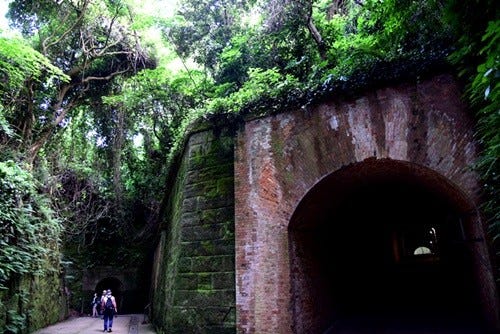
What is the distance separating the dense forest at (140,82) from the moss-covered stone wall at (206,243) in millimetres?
800

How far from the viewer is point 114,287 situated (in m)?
18.2

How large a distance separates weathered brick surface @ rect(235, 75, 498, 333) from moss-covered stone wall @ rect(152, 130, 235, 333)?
277 mm

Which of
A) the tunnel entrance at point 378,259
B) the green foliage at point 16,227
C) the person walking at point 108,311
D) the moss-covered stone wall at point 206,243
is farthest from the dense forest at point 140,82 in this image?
the person walking at point 108,311

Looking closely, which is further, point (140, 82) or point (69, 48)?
point (140, 82)

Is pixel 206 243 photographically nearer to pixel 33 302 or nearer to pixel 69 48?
pixel 33 302

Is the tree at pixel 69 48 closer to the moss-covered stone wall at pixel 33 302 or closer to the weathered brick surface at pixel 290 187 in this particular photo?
the moss-covered stone wall at pixel 33 302

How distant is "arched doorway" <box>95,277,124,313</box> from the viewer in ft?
55.7

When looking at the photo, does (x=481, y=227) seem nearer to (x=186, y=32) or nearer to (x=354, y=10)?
(x=354, y=10)

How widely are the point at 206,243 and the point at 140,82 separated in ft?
32.8

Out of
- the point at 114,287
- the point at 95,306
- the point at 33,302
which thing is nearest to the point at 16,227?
the point at 33,302

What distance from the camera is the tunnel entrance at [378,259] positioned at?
Answer: 6.12 metres

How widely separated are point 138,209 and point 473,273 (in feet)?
48.9

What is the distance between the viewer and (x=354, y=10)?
420 inches

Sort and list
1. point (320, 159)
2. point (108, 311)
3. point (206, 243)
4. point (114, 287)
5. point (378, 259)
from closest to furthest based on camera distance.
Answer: point (320, 159) → point (206, 243) → point (108, 311) → point (378, 259) → point (114, 287)
